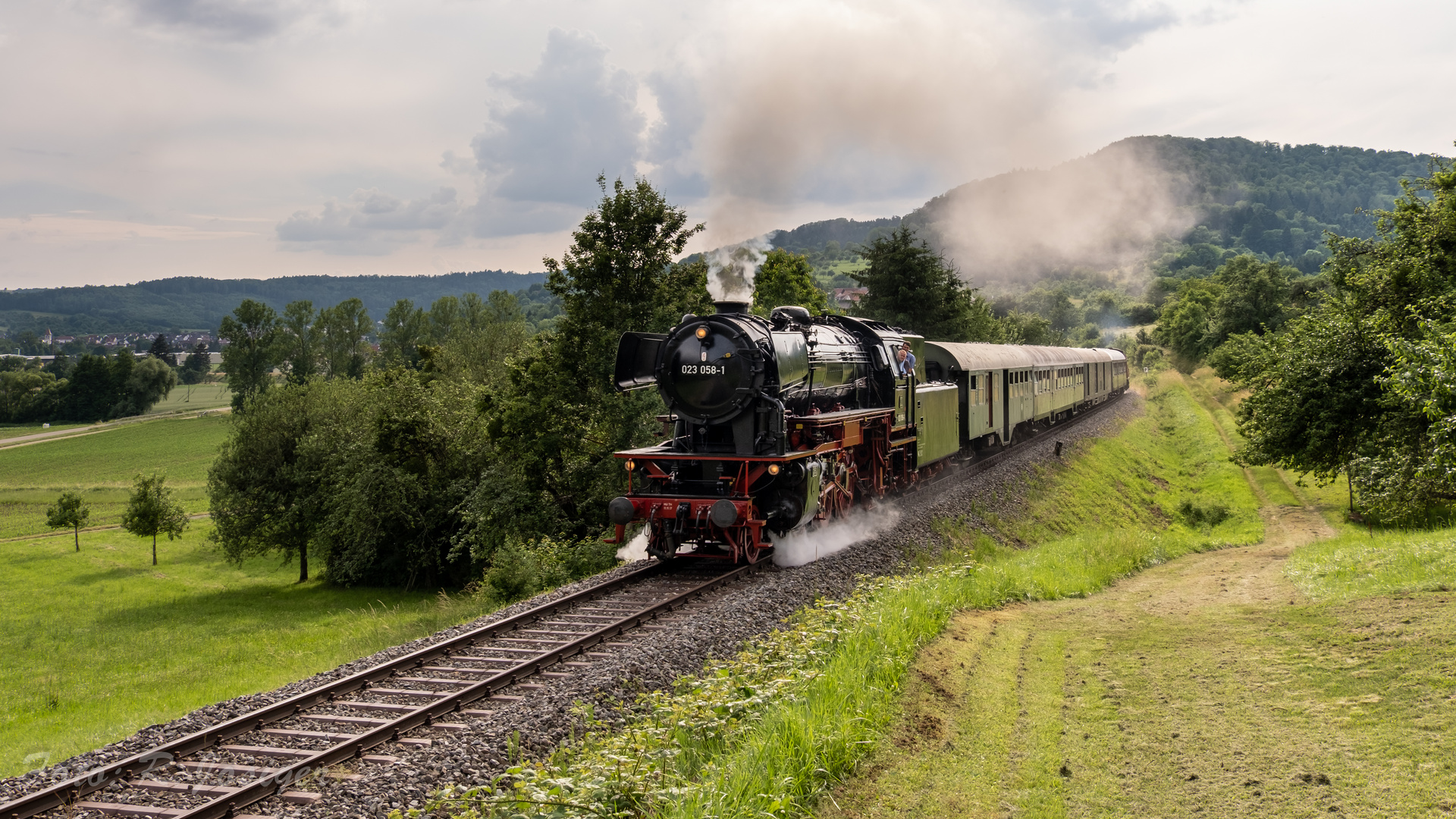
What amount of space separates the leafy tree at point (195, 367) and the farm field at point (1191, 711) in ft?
496

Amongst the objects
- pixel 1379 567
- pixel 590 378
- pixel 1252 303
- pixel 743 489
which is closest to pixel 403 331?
pixel 590 378

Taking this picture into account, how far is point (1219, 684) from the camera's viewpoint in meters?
7.73

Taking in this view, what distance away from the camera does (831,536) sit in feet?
47.0

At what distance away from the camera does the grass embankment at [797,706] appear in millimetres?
5379

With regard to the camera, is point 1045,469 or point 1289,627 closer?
point 1289,627

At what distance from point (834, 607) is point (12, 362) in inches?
6314

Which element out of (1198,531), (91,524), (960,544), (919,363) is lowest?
(91,524)

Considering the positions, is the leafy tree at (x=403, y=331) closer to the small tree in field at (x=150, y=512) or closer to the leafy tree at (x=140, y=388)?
the leafy tree at (x=140, y=388)

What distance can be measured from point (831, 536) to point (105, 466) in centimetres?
7303

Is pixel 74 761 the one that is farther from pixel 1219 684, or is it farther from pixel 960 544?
pixel 960 544

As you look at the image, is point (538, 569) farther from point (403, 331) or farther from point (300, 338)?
point (403, 331)

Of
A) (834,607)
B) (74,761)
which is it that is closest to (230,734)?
(74,761)

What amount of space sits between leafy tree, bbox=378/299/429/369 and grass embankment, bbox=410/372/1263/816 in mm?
73521

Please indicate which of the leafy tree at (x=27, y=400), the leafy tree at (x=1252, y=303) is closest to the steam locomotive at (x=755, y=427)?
the leafy tree at (x=1252, y=303)
